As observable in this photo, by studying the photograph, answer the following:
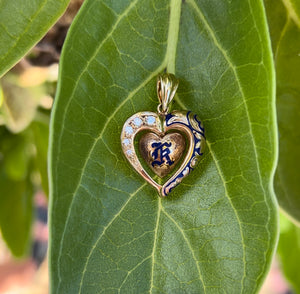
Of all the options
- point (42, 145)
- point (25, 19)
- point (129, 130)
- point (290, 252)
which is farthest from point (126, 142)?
point (290, 252)

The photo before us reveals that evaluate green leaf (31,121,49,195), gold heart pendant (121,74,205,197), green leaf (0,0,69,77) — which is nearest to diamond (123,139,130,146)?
gold heart pendant (121,74,205,197)

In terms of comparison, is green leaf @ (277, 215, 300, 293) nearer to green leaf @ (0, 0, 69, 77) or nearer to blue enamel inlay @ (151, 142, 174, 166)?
blue enamel inlay @ (151, 142, 174, 166)

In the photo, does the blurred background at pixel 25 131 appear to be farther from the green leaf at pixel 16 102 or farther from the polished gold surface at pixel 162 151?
the polished gold surface at pixel 162 151

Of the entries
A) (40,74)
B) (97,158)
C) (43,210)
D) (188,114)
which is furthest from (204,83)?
(43,210)

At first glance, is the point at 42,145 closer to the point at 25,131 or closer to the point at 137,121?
the point at 25,131

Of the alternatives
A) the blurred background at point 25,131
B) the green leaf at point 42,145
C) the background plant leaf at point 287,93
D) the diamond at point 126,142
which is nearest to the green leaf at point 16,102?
the blurred background at point 25,131
